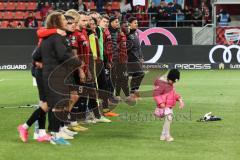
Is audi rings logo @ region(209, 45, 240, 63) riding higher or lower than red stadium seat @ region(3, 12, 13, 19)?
lower

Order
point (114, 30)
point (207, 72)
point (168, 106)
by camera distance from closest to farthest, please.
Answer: point (168, 106) < point (114, 30) < point (207, 72)

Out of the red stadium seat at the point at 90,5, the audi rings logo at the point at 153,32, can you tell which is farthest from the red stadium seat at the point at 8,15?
the audi rings logo at the point at 153,32

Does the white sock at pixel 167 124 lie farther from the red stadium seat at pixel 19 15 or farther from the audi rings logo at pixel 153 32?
the red stadium seat at pixel 19 15

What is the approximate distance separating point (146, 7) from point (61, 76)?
2410cm

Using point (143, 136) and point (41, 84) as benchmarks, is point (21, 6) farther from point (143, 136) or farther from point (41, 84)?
point (41, 84)

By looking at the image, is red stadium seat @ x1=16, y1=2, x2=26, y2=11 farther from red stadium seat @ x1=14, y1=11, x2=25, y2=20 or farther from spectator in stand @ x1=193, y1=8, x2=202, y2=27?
spectator in stand @ x1=193, y1=8, x2=202, y2=27

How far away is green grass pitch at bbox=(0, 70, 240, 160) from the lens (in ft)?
29.7

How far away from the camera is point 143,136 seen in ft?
35.2

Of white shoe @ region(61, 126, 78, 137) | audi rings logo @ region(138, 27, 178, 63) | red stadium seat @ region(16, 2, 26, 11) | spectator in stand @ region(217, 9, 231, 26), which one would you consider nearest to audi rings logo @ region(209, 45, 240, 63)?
audi rings logo @ region(138, 27, 178, 63)

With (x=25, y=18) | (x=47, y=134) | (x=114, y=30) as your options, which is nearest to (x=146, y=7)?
(x=25, y=18)

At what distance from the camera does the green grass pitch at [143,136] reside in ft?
29.7

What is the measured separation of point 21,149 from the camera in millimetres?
9477

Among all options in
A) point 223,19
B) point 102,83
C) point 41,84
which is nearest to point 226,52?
point 223,19

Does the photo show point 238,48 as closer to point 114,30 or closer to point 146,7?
point 146,7
